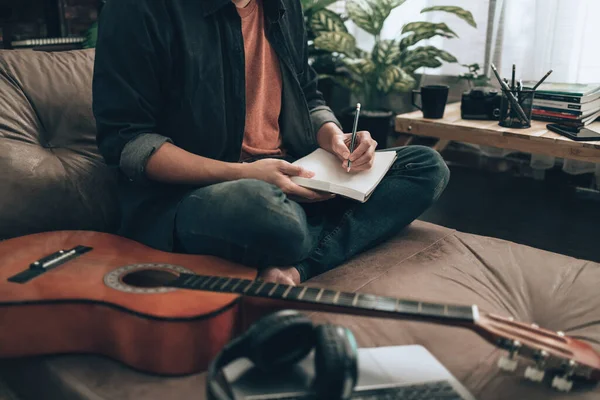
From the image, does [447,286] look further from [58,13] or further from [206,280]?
[58,13]

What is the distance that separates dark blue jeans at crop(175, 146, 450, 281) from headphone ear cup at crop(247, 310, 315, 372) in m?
0.30

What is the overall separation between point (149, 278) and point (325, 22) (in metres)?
1.73

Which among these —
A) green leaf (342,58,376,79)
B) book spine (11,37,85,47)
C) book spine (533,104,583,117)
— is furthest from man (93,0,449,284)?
book spine (11,37,85,47)

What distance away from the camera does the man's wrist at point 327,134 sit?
1.34 metres

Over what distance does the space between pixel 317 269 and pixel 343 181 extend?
7.1 inches

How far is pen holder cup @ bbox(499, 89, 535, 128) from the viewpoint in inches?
70.6

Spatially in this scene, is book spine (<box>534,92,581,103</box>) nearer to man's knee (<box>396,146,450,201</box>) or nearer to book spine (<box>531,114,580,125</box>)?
book spine (<box>531,114,580,125</box>)

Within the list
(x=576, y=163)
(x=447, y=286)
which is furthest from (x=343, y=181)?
(x=576, y=163)

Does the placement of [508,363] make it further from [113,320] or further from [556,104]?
[556,104]

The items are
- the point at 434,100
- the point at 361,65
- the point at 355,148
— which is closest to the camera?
the point at 355,148

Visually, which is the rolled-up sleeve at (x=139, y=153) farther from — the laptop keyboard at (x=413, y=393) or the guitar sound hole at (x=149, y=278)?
the laptop keyboard at (x=413, y=393)

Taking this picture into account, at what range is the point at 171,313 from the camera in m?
0.79

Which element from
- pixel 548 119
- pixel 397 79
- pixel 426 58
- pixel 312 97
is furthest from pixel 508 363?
pixel 426 58

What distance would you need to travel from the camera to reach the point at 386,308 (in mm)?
756
